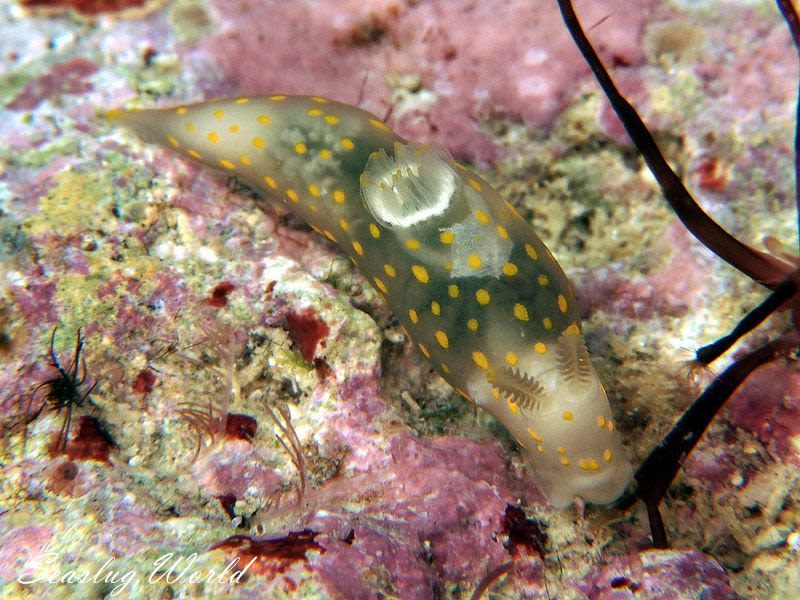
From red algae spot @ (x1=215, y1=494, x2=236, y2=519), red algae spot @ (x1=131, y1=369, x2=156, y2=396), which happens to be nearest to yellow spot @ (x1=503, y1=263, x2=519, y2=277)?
red algae spot @ (x1=215, y1=494, x2=236, y2=519)

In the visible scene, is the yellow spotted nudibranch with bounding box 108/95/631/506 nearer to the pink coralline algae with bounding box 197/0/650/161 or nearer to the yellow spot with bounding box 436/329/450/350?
the yellow spot with bounding box 436/329/450/350

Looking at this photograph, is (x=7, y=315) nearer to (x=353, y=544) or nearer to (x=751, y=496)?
(x=353, y=544)

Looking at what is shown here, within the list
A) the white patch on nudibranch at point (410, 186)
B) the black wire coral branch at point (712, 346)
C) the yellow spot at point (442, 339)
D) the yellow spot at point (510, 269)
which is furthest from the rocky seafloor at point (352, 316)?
the yellow spot at point (510, 269)

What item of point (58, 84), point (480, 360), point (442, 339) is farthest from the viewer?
Result: point (58, 84)

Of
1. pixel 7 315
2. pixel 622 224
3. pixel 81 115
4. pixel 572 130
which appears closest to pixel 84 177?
pixel 81 115

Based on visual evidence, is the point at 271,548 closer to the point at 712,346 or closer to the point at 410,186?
the point at 410,186

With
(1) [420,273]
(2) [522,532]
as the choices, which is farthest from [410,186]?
(2) [522,532]

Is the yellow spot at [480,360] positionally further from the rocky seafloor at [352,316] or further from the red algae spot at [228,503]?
the red algae spot at [228,503]
